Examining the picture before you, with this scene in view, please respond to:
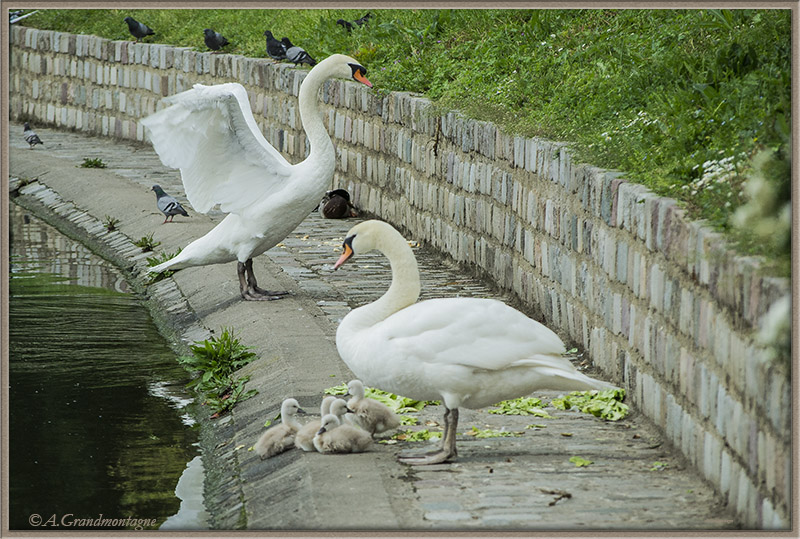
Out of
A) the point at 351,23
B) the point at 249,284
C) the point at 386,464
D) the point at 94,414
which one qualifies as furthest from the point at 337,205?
the point at 386,464

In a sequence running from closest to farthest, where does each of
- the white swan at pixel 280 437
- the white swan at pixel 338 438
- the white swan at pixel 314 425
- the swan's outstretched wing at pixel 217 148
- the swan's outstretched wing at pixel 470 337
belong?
the swan's outstretched wing at pixel 470 337, the white swan at pixel 338 438, the white swan at pixel 314 425, the white swan at pixel 280 437, the swan's outstretched wing at pixel 217 148

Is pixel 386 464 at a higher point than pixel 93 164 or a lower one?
lower

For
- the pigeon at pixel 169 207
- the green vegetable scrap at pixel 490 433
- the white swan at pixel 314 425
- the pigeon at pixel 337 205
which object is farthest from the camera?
the pigeon at pixel 337 205

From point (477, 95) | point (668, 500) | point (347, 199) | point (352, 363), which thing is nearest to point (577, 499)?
point (668, 500)

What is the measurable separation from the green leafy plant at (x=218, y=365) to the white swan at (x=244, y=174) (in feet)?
3.68

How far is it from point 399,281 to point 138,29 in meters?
14.3

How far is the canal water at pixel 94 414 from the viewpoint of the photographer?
5980mm

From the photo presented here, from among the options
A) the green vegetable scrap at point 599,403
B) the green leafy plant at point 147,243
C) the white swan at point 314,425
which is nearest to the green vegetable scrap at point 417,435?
the white swan at point 314,425

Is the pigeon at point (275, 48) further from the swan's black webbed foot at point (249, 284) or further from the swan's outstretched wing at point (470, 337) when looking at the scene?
the swan's outstretched wing at point (470, 337)

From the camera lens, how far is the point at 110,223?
13039mm

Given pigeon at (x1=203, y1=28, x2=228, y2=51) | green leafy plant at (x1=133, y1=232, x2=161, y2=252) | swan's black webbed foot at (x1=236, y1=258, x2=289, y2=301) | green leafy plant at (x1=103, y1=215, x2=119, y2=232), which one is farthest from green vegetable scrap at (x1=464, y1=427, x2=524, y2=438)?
pigeon at (x1=203, y1=28, x2=228, y2=51)

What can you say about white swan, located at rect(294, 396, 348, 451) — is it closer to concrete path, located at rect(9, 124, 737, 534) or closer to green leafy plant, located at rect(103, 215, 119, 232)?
concrete path, located at rect(9, 124, 737, 534)

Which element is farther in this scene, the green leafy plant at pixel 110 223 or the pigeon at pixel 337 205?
the green leafy plant at pixel 110 223

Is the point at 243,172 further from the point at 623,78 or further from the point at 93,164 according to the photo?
the point at 93,164
